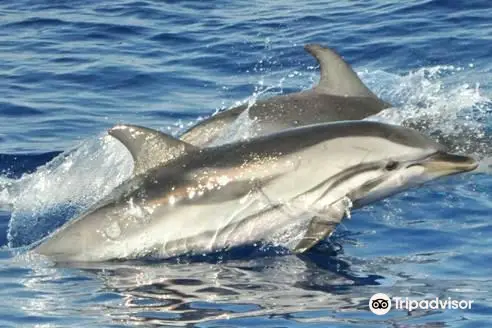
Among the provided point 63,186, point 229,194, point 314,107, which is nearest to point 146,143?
point 229,194

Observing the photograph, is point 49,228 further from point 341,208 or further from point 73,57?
point 73,57

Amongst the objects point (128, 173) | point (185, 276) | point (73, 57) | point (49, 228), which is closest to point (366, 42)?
point (73, 57)

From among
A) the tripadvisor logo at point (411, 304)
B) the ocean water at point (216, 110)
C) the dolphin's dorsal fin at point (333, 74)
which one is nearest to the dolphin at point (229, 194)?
the ocean water at point (216, 110)

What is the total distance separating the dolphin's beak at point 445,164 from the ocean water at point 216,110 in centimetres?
48

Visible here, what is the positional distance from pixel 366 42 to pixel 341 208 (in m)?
8.61

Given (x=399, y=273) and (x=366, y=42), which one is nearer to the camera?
(x=399, y=273)

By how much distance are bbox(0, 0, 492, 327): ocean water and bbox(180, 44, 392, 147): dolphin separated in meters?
0.38

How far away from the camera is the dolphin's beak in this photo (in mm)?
11016

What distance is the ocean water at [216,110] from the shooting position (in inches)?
369

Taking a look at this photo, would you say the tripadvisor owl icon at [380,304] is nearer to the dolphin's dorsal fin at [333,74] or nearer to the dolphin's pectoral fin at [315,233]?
the dolphin's pectoral fin at [315,233]

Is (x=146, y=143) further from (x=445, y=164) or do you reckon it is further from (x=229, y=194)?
(x=445, y=164)

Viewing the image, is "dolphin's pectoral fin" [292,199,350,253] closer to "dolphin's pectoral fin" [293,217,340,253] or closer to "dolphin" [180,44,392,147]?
"dolphin's pectoral fin" [293,217,340,253]

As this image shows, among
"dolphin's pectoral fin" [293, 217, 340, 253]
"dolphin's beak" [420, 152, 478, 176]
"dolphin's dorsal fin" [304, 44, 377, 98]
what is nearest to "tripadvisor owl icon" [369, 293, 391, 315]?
"dolphin's pectoral fin" [293, 217, 340, 253]

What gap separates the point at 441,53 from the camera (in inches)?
719
